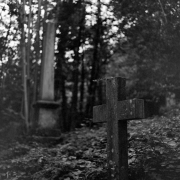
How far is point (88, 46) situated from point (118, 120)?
8.97 meters

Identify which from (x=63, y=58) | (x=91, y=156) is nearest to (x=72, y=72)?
(x=63, y=58)

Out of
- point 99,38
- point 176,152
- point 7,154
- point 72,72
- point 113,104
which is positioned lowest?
point 7,154

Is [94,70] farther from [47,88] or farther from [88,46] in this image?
[47,88]

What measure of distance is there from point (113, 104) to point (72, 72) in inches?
337

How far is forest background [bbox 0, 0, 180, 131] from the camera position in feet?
28.3

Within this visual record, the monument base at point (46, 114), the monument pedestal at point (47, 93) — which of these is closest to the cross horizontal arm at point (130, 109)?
the monument pedestal at point (47, 93)

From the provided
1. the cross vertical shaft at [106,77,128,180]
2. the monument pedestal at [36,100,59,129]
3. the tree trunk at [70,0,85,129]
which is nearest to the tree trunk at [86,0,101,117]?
the tree trunk at [70,0,85,129]

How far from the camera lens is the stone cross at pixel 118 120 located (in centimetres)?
412

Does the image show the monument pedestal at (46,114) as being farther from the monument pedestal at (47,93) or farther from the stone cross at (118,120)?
the stone cross at (118,120)

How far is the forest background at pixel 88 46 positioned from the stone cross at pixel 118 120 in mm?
4208

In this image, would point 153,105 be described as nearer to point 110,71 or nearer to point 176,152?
point 110,71

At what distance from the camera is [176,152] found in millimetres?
4582

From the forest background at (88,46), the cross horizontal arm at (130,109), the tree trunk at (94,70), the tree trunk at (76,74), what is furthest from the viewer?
the tree trunk at (94,70)

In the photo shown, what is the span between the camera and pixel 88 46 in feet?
42.7
